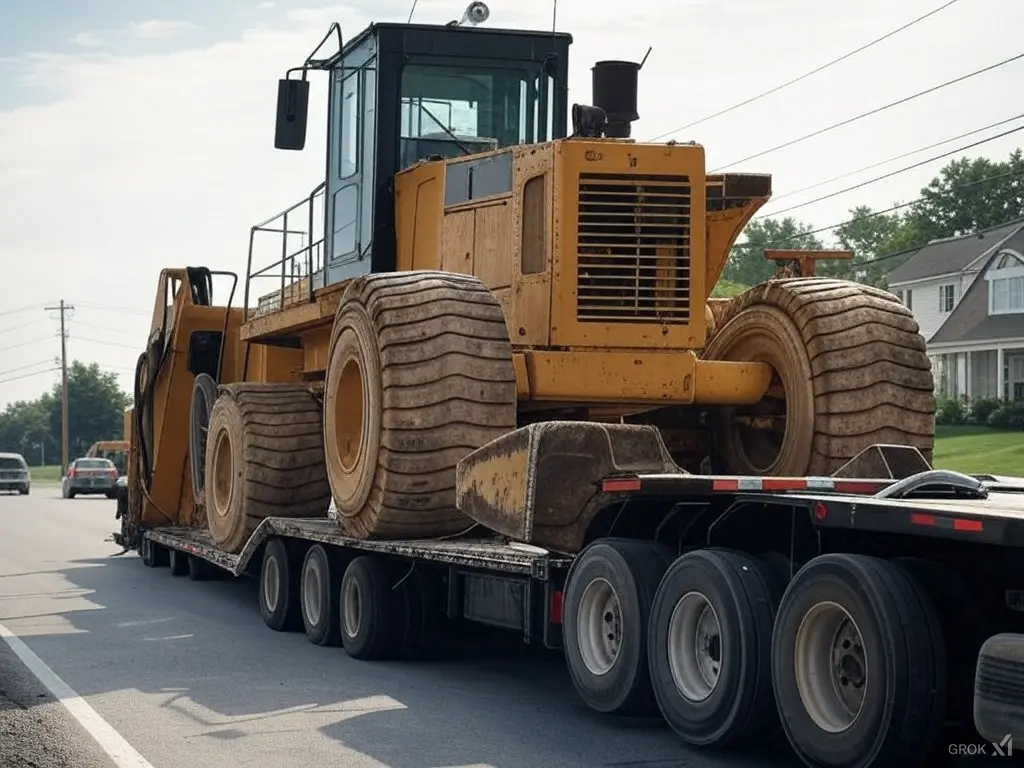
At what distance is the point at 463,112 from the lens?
13.9 meters

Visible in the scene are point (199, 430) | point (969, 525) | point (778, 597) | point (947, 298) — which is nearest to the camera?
point (969, 525)

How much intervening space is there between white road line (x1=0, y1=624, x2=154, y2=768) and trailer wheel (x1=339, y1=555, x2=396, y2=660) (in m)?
2.09

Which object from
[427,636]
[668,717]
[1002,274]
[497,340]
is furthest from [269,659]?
[1002,274]

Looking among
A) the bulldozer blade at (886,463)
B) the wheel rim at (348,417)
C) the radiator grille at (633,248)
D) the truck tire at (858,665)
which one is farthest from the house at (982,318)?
the truck tire at (858,665)

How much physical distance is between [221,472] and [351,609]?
4.48 metres

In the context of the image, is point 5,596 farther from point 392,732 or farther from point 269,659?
point 392,732

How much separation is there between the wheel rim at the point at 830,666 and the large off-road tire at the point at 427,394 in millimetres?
4184

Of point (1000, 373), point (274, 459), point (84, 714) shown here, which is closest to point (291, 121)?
point (274, 459)

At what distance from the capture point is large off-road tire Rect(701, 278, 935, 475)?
37.9 ft

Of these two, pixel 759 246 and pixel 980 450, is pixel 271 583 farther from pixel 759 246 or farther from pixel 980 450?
pixel 759 246

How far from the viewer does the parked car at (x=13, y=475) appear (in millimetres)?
57219

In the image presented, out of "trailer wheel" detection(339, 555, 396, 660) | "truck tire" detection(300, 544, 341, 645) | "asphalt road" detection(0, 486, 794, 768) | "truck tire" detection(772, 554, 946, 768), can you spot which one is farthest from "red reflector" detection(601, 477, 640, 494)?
"truck tire" detection(300, 544, 341, 645)

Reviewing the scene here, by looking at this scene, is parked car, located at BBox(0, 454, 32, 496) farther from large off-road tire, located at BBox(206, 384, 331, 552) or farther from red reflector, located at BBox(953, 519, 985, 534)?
red reflector, located at BBox(953, 519, 985, 534)

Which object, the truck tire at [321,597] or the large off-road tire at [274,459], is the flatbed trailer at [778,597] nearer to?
the truck tire at [321,597]
